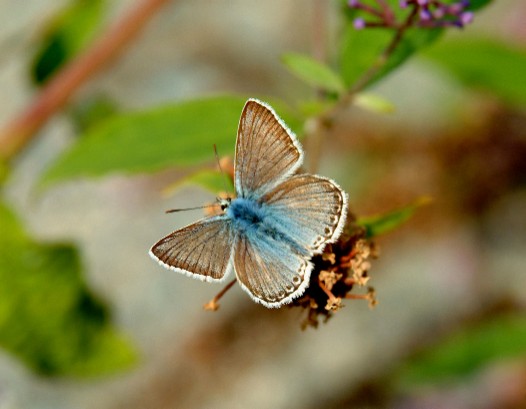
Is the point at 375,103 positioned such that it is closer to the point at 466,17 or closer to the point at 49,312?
the point at 466,17

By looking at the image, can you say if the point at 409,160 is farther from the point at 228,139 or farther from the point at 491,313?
the point at 228,139

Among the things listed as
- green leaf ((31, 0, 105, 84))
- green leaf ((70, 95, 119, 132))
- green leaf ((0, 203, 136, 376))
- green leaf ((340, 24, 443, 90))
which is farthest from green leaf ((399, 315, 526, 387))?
Result: green leaf ((31, 0, 105, 84))

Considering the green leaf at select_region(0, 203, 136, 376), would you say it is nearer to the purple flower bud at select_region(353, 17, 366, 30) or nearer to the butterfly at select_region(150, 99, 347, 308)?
the butterfly at select_region(150, 99, 347, 308)

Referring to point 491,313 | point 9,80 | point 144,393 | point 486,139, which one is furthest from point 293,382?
point 9,80

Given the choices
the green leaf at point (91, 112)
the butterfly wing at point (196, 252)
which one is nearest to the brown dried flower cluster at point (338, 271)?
the butterfly wing at point (196, 252)

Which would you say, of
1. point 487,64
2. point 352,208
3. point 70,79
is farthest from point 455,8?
point 352,208

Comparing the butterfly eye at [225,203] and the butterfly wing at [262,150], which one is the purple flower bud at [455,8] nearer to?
the butterfly wing at [262,150]

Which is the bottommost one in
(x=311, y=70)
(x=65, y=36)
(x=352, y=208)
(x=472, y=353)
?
(x=472, y=353)
